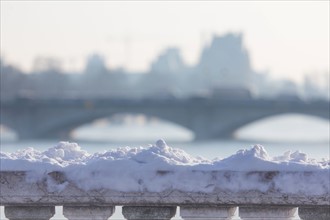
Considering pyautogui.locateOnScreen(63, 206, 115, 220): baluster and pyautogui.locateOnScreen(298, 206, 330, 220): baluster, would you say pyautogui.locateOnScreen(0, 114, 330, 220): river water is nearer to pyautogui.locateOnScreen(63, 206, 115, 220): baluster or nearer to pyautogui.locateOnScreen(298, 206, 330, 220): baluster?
pyautogui.locateOnScreen(63, 206, 115, 220): baluster

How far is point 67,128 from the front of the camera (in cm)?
6544

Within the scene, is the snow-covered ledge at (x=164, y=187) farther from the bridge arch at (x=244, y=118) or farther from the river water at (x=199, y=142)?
the bridge arch at (x=244, y=118)

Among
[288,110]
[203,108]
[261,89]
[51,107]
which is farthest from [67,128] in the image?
[261,89]

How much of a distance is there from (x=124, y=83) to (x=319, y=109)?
65608 mm

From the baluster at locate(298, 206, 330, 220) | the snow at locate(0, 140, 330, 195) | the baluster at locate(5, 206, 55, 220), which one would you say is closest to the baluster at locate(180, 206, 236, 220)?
the snow at locate(0, 140, 330, 195)

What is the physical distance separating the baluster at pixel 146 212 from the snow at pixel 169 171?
10 cm

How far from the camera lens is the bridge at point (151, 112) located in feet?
205

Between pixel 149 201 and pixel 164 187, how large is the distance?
0.08 m

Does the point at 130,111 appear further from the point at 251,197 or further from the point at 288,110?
the point at 251,197

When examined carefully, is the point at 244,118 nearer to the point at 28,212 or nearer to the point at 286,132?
the point at 286,132

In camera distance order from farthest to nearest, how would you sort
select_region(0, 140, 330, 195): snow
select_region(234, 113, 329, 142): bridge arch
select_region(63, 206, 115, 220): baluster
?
1. select_region(234, 113, 329, 142): bridge arch
2. select_region(63, 206, 115, 220): baluster
3. select_region(0, 140, 330, 195): snow

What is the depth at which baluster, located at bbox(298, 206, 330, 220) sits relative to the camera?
418 cm

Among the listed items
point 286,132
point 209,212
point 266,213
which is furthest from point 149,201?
point 286,132

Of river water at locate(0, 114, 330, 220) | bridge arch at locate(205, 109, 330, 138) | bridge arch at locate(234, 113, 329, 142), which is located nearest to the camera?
river water at locate(0, 114, 330, 220)
